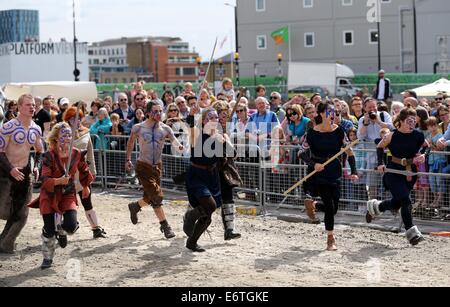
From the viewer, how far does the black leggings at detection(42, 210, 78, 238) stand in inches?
421

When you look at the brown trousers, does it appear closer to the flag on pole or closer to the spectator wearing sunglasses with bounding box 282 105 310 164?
the spectator wearing sunglasses with bounding box 282 105 310 164

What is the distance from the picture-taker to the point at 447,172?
521 inches

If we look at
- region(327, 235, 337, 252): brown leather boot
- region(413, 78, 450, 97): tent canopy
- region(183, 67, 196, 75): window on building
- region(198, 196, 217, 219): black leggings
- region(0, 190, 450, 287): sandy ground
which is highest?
region(183, 67, 196, 75): window on building

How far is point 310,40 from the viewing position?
8094 centimetres

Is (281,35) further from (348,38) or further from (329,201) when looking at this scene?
(329,201)

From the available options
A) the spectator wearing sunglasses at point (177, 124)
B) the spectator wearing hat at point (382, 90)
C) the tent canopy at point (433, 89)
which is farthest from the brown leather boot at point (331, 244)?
the spectator wearing hat at point (382, 90)

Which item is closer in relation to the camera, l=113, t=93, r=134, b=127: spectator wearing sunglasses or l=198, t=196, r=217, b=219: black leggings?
l=198, t=196, r=217, b=219: black leggings

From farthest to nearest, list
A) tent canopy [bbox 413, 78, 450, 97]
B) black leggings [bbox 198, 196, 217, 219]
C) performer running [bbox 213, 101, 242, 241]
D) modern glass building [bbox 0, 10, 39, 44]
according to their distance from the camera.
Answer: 1. modern glass building [bbox 0, 10, 39, 44]
2. tent canopy [bbox 413, 78, 450, 97]
3. performer running [bbox 213, 101, 242, 241]
4. black leggings [bbox 198, 196, 217, 219]

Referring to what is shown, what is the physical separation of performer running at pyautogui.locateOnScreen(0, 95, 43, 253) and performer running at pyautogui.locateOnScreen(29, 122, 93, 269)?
767mm

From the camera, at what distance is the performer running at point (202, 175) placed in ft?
37.0

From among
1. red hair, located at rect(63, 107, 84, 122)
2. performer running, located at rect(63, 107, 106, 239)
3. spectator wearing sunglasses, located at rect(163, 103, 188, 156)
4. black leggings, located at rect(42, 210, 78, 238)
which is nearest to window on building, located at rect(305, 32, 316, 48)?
spectator wearing sunglasses, located at rect(163, 103, 188, 156)

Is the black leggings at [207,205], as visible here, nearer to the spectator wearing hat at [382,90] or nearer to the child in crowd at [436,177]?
the child in crowd at [436,177]
